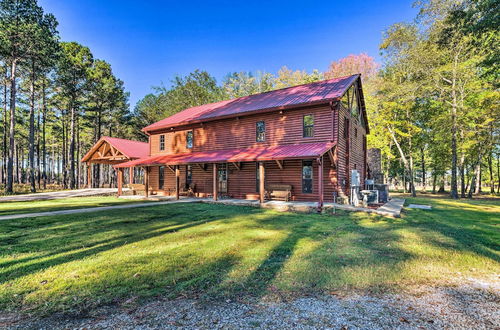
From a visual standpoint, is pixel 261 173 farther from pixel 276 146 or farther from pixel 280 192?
pixel 276 146

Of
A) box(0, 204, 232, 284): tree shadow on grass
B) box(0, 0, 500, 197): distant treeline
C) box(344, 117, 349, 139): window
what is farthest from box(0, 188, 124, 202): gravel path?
box(344, 117, 349, 139): window

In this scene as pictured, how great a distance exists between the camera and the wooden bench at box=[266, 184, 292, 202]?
13235 millimetres

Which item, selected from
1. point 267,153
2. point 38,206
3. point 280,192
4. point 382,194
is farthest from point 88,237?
point 382,194

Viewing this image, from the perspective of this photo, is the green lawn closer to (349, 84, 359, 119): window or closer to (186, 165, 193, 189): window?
(186, 165, 193, 189): window

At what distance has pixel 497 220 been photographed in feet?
30.2

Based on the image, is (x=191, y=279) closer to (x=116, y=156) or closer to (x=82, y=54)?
(x=116, y=156)

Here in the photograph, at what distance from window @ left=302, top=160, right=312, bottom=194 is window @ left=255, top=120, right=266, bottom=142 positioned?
3070 mm

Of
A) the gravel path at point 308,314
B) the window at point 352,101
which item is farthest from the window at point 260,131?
the gravel path at point 308,314

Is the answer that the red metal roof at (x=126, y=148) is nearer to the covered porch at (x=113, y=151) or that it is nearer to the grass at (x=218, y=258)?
the covered porch at (x=113, y=151)

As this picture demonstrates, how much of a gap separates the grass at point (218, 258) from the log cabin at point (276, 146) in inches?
191

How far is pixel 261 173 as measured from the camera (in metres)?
12.2

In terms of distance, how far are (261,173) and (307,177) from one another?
286 centimetres

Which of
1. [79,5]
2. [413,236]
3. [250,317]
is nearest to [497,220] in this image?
[413,236]

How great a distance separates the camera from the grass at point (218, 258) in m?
3.46
